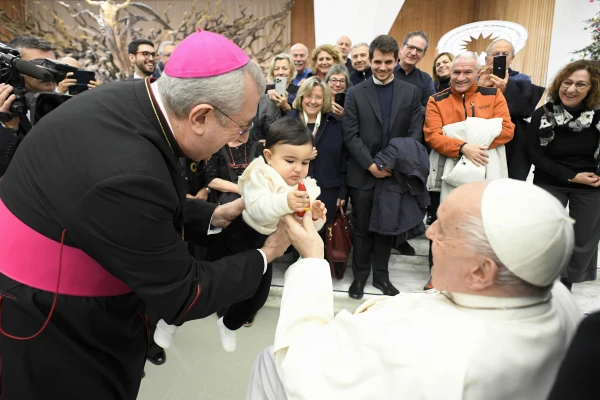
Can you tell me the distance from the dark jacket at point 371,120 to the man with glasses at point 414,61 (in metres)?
0.51

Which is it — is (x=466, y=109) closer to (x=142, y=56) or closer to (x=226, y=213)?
(x=226, y=213)

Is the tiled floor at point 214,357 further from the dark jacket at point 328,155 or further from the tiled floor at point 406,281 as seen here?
the dark jacket at point 328,155

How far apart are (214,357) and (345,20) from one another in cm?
635

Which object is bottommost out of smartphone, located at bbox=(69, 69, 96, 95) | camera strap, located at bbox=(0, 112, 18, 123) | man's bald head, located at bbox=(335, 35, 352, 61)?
camera strap, located at bbox=(0, 112, 18, 123)

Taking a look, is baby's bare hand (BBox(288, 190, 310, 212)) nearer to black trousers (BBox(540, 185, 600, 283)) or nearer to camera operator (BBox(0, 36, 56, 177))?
camera operator (BBox(0, 36, 56, 177))

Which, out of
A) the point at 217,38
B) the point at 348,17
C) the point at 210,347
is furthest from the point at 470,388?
the point at 348,17

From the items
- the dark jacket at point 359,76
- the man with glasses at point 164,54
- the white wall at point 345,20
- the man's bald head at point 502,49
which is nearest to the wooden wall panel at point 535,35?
the white wall at point 345,20

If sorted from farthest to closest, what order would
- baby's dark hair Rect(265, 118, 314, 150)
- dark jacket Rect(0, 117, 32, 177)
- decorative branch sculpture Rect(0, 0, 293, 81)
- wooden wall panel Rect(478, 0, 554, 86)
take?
1. decorative branch sculpture Rect(0, 0, 293, 81)
2. wooden wall panel Rect(478, 0, 554, 86)
3. baby's dark hair Rect(265, 118, 314, 150)
4. dark jacket Rect(0, 117, 32, 177)

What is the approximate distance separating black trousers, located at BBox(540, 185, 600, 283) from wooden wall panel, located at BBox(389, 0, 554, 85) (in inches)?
186

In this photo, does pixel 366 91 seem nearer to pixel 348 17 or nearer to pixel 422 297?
pixel 422 297

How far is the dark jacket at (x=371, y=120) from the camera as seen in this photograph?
3.31 metres

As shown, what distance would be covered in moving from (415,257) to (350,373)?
10.6 ft

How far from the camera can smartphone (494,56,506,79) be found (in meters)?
3.46

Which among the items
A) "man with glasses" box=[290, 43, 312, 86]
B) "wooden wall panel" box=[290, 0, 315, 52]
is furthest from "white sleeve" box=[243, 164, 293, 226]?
"wooden wall panel" box=[290, 0, 315, 52]
